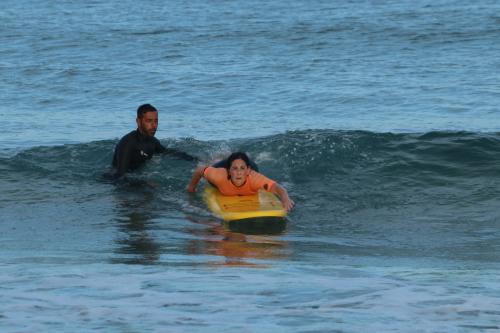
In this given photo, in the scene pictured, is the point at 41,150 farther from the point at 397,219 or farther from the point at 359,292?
the point at 359,292

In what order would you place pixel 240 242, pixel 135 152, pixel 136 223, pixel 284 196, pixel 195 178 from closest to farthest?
pixel 240 242
pixel 284 196
pixel 136 223
pixel 195 178
pixel 135 152

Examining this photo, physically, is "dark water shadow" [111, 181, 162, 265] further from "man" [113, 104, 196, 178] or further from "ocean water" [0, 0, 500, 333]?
"man" [113, 104, 196, 178]

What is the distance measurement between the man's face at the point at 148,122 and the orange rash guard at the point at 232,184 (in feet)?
4.30

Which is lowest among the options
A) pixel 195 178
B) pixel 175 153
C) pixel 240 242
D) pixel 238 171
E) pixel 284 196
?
pixel 240 242

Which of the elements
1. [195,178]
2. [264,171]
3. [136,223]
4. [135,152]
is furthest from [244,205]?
[264,171]

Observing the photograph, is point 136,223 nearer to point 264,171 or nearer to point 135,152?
point 135,152

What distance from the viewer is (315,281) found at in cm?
752

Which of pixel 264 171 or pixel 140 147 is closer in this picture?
pixel 140 147

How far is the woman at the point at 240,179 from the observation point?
11023 millimetres

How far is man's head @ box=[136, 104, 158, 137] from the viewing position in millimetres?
12539

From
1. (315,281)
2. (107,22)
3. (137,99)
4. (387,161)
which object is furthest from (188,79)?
(315,281)

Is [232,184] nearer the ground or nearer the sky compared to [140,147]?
nearer the ground

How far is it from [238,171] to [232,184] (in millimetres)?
446

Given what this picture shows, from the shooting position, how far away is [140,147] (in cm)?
1300
